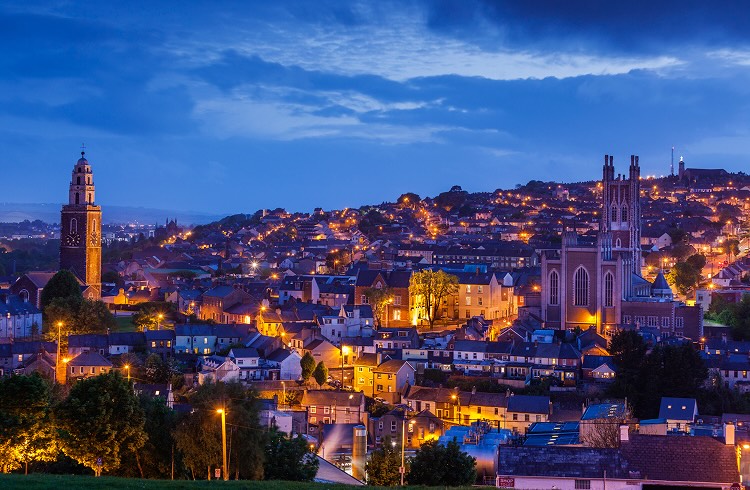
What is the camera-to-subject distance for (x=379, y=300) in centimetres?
6259

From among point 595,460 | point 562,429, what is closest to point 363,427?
point 562,429

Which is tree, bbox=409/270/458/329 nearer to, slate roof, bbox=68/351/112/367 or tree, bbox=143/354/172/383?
tree, bbox=143/354/172/383

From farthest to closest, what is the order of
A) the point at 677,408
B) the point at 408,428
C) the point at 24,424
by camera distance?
the point at 408,428 → the point at 677,408 → the point at 24,424

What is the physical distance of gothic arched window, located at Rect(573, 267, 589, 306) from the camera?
6175 centimetres

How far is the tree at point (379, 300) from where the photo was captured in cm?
6269

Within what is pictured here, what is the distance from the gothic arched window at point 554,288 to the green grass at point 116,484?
4227cm

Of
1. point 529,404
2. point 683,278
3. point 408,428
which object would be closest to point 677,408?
point 529,404

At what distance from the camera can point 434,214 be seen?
455 ft

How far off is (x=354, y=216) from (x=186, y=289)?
232ft

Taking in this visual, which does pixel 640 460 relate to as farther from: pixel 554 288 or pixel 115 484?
pixel 554 288

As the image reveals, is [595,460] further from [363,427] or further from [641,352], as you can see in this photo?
[641,352]

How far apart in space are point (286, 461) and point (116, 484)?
377 inches

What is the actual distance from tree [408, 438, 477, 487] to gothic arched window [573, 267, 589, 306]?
32.8 m

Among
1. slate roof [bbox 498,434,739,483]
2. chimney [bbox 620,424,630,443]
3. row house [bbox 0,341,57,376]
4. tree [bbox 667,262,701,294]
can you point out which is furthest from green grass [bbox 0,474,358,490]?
tree [bbox 667,262,701,294]
